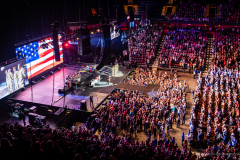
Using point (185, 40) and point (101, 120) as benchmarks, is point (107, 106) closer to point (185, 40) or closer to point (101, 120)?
point (101, 120)

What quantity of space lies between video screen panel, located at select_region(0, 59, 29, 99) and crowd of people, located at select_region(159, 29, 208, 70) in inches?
563

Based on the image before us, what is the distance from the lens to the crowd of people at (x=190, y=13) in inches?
1163

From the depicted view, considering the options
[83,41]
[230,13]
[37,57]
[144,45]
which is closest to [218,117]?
[83,41]

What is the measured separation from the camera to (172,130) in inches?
584

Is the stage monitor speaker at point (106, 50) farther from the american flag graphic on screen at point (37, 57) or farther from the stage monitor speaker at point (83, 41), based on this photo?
the american flag graphic on screen at point (37, 57)

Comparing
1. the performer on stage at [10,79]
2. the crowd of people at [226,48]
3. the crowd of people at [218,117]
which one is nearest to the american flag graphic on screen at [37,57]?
the performer on stage at [10,79]

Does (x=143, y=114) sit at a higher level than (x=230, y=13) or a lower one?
lower

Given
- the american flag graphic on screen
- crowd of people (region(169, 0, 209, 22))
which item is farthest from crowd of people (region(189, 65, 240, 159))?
the american flag graphic on screen

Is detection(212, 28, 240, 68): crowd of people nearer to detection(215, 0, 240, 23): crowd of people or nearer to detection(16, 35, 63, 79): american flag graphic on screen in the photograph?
detection(215, 0, 240, 23): crowd of people

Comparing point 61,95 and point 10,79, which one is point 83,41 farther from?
point 10,79

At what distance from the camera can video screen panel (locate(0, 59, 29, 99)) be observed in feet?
56.7

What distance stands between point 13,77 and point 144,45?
50.8 feet

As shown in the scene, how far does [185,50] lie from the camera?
26188mm

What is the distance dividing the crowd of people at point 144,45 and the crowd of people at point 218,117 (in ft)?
25.0
